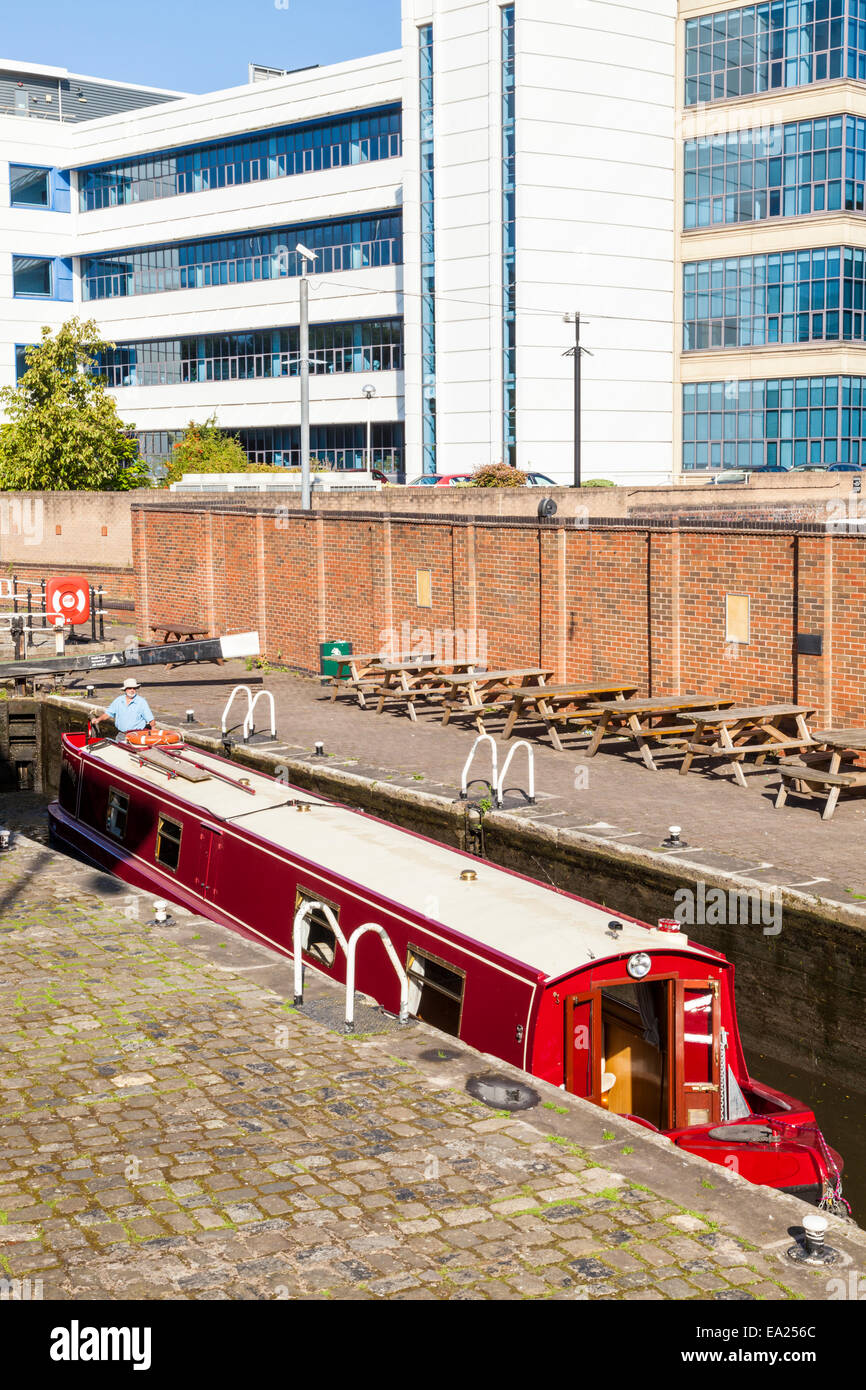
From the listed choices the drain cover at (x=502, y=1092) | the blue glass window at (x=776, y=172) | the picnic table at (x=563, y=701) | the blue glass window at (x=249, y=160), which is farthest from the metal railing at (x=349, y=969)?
the blue glass window at (x=249, y=160)

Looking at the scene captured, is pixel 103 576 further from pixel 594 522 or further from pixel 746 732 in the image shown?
pixel 746 732

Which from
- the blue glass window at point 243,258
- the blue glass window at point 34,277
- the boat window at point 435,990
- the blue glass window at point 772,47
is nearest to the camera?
the boat window at point 435,990

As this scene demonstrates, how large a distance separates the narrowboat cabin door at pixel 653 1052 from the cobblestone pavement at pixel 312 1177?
67 cm

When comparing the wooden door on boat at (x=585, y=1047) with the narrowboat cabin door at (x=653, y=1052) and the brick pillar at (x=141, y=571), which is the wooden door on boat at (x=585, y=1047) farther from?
the brick pillar at (x=141, y=571)

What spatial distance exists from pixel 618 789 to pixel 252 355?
50.2 metres

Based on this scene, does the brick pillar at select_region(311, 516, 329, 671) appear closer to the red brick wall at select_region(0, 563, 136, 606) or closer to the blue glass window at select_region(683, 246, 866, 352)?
the red brick wall at select_region(0, 563, 136, 606)

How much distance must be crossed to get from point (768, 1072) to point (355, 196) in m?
52.2

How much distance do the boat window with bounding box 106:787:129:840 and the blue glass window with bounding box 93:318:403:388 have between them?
135ft

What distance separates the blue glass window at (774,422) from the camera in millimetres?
52875

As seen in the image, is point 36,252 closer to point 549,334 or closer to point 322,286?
point 322,286

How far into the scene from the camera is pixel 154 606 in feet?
110

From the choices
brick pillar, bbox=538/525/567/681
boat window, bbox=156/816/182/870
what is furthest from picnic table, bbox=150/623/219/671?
boat window, bbox=156/816/182/870

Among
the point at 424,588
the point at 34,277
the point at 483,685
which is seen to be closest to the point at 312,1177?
the point at 483,685

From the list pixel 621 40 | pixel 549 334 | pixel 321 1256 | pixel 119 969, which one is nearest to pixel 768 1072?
pixel 119 969
